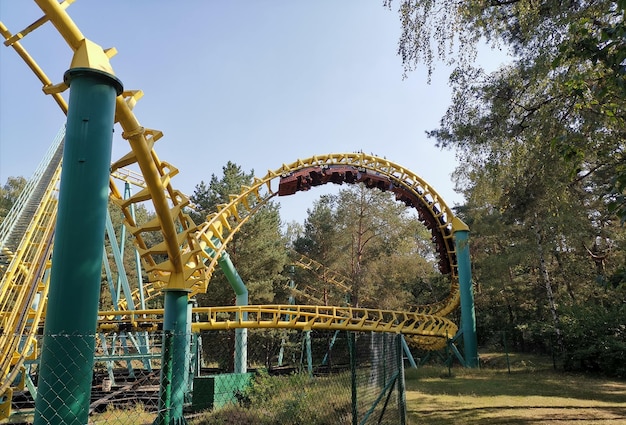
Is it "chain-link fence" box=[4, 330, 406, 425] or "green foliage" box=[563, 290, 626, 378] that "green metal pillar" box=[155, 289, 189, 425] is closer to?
"chain-link fence" box=[4, 330, 406, 425]


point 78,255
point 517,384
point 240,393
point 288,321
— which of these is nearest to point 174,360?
point 78,255

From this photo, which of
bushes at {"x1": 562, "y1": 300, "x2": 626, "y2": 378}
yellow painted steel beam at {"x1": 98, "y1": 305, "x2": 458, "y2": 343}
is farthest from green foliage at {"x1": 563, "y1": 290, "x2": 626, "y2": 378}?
yellow painted steel beam at {"x1": 98, "y1": 305, "x2": 458, "y2": 343}

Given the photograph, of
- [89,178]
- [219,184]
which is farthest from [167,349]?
[219,184]

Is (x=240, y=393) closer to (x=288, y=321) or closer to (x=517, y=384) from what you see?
(x=288, y=321)

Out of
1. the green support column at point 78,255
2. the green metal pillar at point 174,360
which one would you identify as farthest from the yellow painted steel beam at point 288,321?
the green support column at point 78,255

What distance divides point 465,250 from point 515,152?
9.73 meters

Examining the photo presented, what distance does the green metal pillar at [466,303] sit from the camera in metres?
17.0

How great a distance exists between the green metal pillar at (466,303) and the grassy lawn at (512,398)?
4.84ft

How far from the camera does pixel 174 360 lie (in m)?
4.74

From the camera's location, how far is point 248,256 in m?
21.5

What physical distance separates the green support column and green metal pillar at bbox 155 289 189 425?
77 cm

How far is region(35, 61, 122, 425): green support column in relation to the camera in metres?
2.88

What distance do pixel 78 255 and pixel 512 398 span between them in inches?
400

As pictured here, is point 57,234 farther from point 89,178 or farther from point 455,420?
point 455,420
